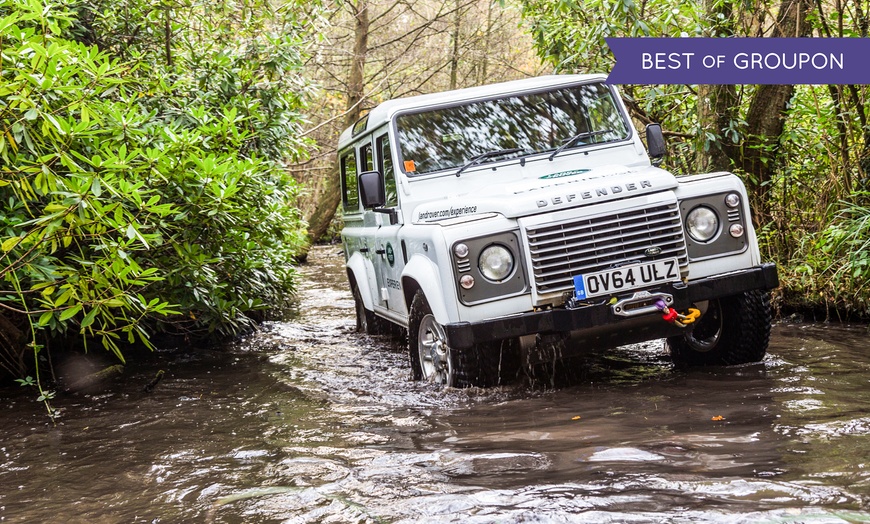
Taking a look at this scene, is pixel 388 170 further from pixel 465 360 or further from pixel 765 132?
pixel 765 132

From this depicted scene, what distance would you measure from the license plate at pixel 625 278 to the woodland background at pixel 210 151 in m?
2.43

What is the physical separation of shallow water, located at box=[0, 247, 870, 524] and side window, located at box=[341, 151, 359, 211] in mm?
1964

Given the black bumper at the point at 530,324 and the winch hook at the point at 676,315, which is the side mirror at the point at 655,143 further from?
the black bumper at the point at 530,324

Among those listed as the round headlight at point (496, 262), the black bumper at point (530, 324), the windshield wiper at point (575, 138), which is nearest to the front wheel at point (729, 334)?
the black bumper at point (530, 324)

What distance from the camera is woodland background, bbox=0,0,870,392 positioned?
5.45m

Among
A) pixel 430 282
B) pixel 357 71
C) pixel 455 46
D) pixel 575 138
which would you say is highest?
pixel 455 46

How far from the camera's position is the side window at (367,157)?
23.5 ft

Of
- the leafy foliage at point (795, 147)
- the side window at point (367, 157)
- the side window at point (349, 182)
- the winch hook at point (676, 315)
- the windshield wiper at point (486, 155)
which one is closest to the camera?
the winch hook at point (676, 315)

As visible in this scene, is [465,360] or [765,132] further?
[765,132]

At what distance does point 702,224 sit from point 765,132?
11.6 feet

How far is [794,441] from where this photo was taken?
3.94m

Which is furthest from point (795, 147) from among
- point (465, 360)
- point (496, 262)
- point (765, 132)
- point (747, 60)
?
point (465, 360)

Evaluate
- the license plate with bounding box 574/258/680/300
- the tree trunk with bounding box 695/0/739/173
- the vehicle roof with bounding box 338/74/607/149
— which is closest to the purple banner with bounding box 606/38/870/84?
the tree trunk with bounding box 695/0/739/173

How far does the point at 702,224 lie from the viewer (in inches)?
214
